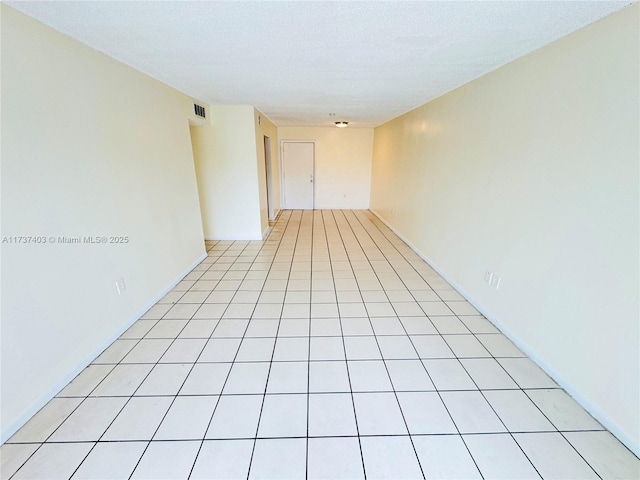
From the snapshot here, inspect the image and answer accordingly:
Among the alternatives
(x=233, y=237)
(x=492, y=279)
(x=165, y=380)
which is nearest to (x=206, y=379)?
(x=165, y=380)

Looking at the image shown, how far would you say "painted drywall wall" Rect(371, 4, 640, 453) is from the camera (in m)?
1.41

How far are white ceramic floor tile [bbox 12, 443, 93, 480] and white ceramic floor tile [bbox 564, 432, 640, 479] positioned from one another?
2438 mm

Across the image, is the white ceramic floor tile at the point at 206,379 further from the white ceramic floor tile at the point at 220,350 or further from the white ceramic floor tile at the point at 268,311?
the white ceramic floor tile at the point at 268,311

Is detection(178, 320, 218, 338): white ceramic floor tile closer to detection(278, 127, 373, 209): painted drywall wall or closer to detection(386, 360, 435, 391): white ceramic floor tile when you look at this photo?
detection(386, 360, 435, 391): white ceramic floor tile

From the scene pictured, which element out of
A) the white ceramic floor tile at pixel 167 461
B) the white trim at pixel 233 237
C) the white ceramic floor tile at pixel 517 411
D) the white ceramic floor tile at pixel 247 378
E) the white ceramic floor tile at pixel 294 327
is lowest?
the white ceramic floor tile at pixel 167 461

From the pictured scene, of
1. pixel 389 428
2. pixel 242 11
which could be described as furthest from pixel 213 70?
pixel 389 428

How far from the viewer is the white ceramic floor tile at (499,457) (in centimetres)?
132

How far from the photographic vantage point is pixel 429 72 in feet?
8.14

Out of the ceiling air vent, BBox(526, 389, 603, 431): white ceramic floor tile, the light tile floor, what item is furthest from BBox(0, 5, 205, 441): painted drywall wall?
BBox(526, 389, 603, 431): white ceramic floor tile

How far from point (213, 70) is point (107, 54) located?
74 cm

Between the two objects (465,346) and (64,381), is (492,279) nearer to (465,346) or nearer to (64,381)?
(465,346)

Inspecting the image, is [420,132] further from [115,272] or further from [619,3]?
[115,272]

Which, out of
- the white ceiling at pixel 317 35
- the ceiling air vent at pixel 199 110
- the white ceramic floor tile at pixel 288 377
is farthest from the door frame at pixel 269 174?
the white ceramic floor tile at pixel 288 377

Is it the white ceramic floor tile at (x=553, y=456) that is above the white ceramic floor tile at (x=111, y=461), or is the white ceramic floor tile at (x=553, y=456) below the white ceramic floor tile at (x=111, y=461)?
above
